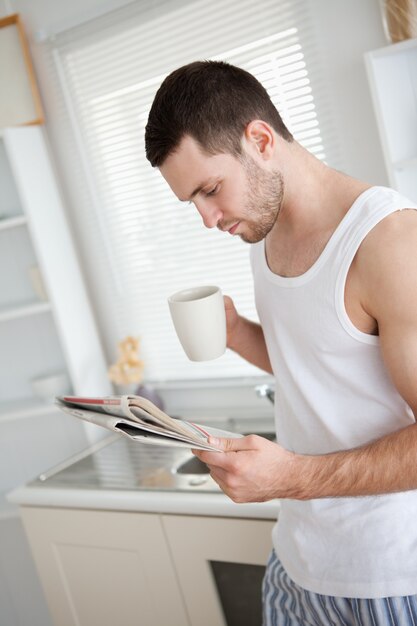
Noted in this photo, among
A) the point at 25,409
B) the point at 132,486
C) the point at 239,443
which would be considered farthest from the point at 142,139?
the point at 239,443

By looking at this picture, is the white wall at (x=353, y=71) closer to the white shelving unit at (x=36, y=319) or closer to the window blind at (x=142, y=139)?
the window blind at (x=142, y=139)

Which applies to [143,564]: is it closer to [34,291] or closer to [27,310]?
[27,310]

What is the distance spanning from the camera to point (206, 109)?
3.66 ft

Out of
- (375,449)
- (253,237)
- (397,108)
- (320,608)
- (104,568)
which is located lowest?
(104,568)

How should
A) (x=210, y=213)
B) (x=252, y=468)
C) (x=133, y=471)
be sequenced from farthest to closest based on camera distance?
(x=133, y=471) → (x=210, y=213) → (x=252, y=468)

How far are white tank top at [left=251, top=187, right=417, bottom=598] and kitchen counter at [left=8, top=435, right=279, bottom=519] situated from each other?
17.1 inches

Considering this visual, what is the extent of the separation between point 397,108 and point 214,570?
4.21 feet

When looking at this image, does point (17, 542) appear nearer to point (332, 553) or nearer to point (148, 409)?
point (332, 553)

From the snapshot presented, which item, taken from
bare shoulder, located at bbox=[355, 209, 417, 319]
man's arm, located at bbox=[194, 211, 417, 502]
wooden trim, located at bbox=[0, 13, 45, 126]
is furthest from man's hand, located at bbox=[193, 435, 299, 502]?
wooden trim, located at bbox=[0, 13, 45, 126]

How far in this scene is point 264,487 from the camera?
3.57ft

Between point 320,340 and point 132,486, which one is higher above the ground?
point 320,340

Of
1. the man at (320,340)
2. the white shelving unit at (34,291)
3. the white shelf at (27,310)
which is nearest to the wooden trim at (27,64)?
the white shelving unit at (34,291)

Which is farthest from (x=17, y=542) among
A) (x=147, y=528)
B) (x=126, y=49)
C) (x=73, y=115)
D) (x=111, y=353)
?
(x=126, y=49)

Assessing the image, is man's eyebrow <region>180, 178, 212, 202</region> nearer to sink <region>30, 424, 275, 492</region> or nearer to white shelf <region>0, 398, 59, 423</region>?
sink <region>30, 424, 275, 492</region>
